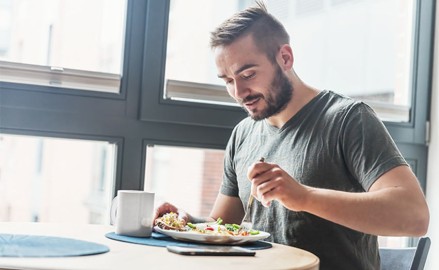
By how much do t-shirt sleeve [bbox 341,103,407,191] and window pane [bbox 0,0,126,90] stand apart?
0.92 metres

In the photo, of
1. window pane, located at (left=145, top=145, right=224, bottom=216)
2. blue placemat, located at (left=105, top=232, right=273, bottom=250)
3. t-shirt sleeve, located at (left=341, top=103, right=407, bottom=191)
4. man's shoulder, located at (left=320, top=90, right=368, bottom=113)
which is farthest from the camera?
window pane, located at (left=145, top=145, right=224, bottom=216)

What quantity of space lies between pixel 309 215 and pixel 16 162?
106cm

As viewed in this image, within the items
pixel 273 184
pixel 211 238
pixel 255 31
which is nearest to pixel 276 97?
pixel 255 31

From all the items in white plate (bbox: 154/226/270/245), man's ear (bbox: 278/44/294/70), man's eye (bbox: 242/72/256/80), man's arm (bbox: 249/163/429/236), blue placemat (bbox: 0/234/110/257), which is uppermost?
man's ear (bbox: 278/44/294/70)

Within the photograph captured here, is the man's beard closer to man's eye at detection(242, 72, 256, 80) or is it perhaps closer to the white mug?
man's eye at detection(242, 72, 256, 80)

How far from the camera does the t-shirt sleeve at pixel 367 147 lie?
5.48 ft

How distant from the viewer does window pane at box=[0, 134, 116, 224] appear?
7.33ft

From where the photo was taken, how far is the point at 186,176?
2510 mm

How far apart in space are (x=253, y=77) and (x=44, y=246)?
863 millimetres

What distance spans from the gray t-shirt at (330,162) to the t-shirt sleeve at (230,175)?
0.73ft

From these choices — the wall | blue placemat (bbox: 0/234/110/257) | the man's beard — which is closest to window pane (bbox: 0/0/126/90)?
the man's beard

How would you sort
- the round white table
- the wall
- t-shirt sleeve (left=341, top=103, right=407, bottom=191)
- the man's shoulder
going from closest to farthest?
1. the round white table
2. t-shirt sleeve (left=341, top=103, right=407, bottom=191)
3. the man's shoulder
4. the wall

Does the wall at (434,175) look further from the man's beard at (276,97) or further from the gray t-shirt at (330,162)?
the man's beard at (276,97)

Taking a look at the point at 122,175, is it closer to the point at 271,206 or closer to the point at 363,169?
the point at 271,206
